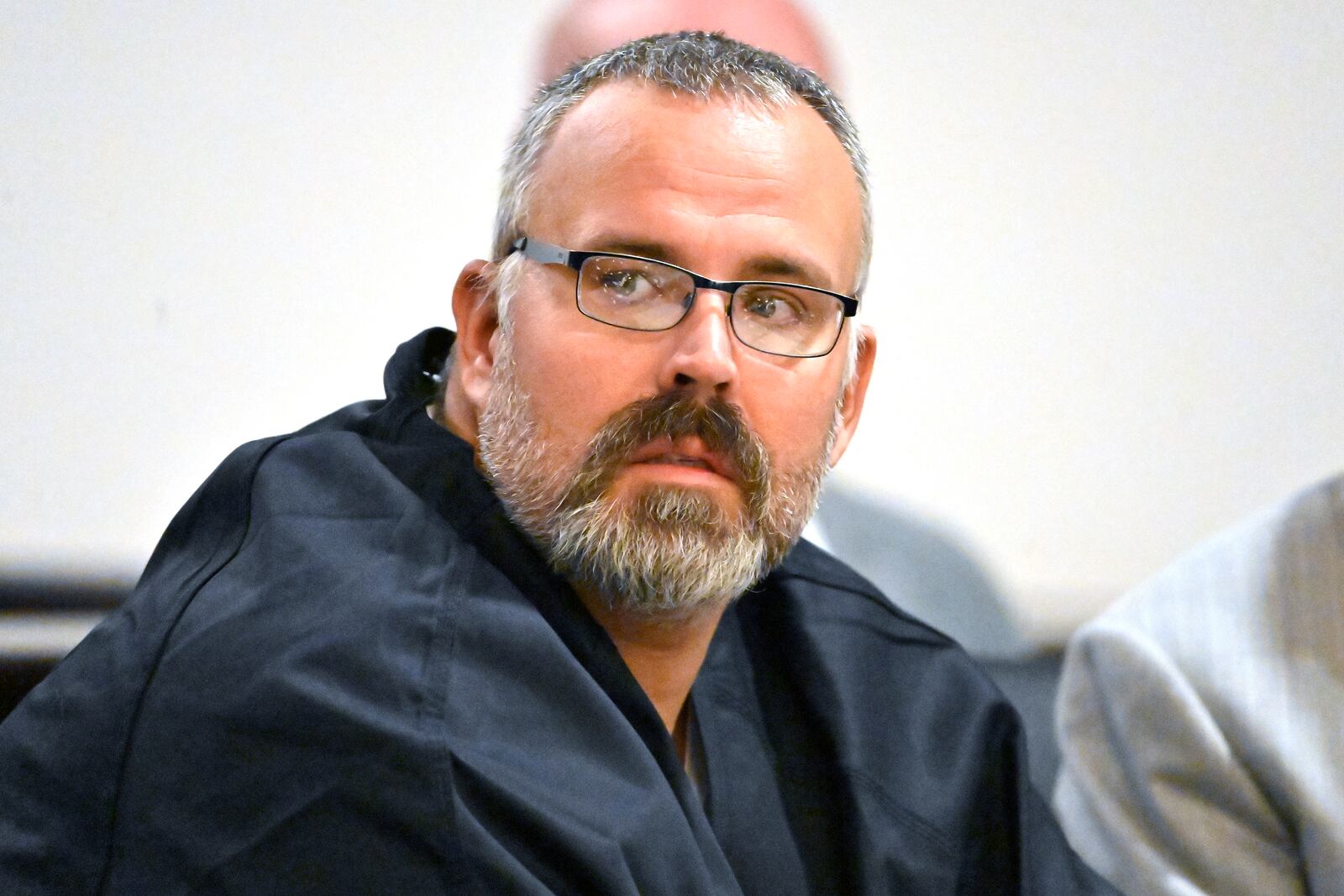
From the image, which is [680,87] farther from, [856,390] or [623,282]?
[856,390]

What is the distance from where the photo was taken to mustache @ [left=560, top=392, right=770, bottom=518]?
2.55 feet

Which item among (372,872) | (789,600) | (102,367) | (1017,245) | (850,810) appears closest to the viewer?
(372,872)

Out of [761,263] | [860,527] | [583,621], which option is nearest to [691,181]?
[761,263]

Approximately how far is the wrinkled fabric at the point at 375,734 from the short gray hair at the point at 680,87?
0.14 m

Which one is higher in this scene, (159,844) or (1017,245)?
(1017,245)

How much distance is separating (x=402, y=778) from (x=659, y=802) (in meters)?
0.15

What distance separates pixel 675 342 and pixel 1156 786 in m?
0.57

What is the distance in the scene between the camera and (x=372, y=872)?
0.61 metres

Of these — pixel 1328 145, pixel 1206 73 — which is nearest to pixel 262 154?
pixel 1206 73

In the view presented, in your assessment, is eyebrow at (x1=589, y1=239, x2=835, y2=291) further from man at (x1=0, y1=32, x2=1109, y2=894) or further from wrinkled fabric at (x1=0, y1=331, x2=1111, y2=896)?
wrinkled fabric at (x1=0, y1=331, x2=1111, y2=896)

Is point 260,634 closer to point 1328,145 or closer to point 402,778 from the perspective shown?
point 402,778

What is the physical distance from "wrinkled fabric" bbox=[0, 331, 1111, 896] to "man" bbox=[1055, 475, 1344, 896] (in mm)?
158

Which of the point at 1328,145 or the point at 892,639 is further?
the point at 1328,145

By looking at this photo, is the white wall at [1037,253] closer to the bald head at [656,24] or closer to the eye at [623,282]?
the bald head at [656,24]
